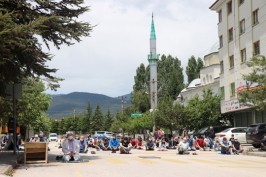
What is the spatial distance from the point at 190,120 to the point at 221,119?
12.8ft

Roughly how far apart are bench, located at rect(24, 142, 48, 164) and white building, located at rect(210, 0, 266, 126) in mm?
25506

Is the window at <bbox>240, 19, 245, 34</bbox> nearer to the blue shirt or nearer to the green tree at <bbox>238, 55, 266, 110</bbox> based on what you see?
the green tree at <bbox>238, 55, 266, 110</bbox>

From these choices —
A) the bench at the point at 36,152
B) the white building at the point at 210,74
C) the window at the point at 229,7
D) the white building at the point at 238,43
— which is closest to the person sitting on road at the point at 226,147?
the white building at the point at 238,43

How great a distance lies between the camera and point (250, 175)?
13734mm

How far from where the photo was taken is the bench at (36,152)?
18.5 meters

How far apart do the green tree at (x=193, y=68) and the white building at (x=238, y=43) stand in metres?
45.6

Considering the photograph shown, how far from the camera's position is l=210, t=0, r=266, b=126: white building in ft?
133

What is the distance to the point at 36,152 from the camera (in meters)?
18.6

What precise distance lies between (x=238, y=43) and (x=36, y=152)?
30.7m

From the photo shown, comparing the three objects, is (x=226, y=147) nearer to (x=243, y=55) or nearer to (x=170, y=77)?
(x=243, y=55)

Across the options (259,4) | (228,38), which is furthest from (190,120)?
(259,4)

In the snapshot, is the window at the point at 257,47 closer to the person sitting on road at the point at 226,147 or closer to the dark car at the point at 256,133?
the dark car at the point at 256,133

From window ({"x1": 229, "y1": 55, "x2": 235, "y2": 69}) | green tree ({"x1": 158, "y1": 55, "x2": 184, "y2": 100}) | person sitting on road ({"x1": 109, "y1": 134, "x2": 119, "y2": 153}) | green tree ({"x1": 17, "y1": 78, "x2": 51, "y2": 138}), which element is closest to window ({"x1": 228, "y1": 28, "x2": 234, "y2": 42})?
window ({"x1": 229, "y1": 55, "x2": 235, "y2": 69})

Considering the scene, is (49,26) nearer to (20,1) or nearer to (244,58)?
(20,1)
